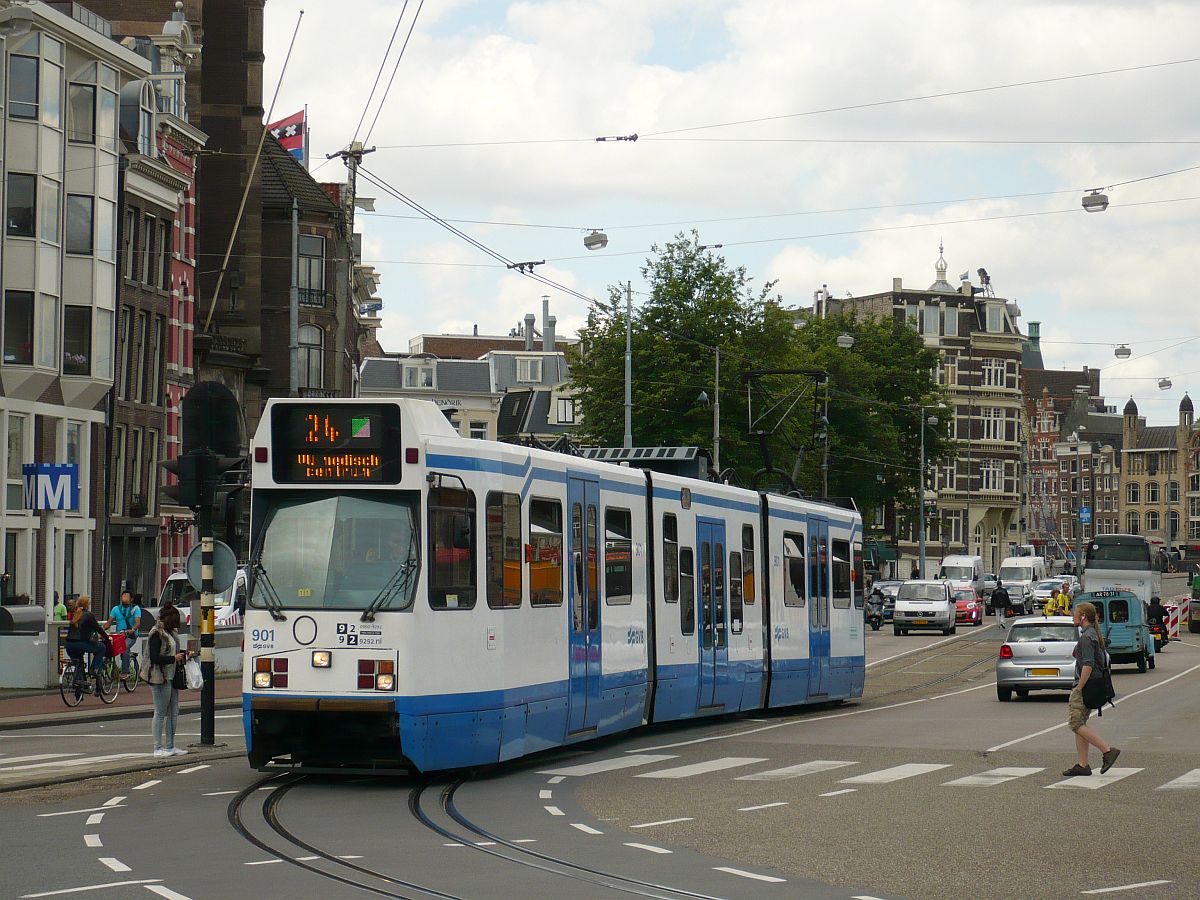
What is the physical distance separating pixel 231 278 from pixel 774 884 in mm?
57611

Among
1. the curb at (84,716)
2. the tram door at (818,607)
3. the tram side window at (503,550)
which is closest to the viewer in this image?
the tram side window at (503,550)

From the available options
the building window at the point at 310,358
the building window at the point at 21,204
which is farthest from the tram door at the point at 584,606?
the building window at the point at 310,358

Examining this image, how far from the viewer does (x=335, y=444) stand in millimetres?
16516

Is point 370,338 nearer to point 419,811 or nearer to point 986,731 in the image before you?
point 986,731

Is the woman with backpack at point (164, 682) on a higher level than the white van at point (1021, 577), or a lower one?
lower

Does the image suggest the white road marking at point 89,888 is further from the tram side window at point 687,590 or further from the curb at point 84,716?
the curb at point 84,716

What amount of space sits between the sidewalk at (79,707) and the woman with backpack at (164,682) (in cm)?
639

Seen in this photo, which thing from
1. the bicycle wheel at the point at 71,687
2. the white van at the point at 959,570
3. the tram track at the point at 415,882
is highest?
the white van at the point at 959,570

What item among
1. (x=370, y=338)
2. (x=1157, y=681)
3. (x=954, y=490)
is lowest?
(x=1157, y=681)

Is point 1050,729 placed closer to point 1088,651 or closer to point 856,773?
point 1088,651

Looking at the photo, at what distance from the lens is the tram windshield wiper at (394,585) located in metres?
16.0

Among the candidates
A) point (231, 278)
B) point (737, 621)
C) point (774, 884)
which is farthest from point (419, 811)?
point (231, 278)

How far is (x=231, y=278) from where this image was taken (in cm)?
6675

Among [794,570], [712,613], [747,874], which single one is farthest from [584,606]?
[794,570]
